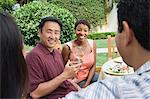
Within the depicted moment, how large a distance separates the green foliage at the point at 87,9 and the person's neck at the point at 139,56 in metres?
13.5

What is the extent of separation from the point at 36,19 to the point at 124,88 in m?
8.13

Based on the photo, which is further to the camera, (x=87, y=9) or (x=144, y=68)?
(x=87, y=9)

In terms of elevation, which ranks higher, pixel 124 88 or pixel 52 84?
pixel 124 88

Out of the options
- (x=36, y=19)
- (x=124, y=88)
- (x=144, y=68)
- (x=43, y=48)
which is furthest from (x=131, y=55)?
(x=36, y=19)

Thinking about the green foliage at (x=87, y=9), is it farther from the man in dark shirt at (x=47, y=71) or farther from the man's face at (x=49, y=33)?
the man in dark shirt at (x=47, y=71)

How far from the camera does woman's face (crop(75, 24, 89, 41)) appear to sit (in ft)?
13.3

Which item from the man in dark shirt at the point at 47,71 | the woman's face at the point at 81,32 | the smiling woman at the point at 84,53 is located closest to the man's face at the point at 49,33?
the man in dark shirt at the point at 47,71

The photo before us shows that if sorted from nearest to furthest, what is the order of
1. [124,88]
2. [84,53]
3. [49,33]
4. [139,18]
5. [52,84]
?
[124,88], [139,18], [52,84], [49,33], [84,53]

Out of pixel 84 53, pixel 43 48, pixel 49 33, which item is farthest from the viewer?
pixel 84 53

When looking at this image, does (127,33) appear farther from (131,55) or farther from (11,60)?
(11,60)

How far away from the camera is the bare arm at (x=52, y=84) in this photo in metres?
2.59

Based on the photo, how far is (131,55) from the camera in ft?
4.58

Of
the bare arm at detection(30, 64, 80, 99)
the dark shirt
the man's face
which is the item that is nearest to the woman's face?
the man's face

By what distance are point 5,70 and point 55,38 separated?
6.33 feet
